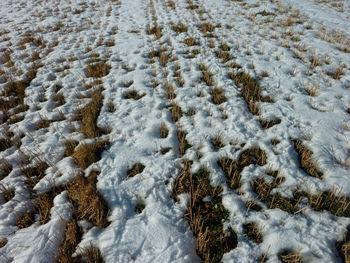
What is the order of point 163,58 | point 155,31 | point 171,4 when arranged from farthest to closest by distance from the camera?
point 171,4 < point 155,31 < point 163,58

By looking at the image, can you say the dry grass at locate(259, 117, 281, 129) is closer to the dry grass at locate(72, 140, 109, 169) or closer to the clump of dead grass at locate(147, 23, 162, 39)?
the dry grass at locate(72, 140, 109, 169)

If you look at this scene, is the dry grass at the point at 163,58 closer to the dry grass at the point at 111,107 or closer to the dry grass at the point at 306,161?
the dry grass at the point at 111,107

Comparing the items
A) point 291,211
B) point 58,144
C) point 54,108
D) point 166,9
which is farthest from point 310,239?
point 166,9

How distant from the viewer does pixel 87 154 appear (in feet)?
9.47

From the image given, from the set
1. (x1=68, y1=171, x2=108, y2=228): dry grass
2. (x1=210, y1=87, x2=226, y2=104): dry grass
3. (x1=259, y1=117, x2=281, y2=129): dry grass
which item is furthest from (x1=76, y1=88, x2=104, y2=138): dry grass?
(x1=259, y1=117, x2=281, y2=129): dry grass

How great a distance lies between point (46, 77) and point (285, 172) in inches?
213

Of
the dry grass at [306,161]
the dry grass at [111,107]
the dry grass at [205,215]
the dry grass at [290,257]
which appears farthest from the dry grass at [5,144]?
the dry grass at [306,161]

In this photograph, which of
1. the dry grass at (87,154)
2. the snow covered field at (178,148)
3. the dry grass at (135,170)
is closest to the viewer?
the snow covered field at (178,148)

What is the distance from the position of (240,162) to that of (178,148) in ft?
3.05

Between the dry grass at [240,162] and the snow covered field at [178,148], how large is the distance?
0.7 inches

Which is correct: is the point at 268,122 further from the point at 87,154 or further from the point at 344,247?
the point at 87,154

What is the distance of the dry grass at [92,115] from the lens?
329 cm

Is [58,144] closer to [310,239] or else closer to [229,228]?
[229,228]

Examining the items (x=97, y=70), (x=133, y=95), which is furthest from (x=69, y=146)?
(x=97, y=70)
